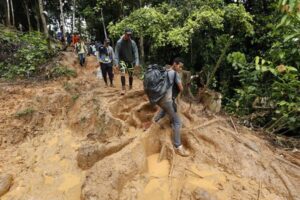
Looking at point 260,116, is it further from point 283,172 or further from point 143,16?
point 143,16

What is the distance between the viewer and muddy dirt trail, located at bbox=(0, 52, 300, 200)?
5016 mm

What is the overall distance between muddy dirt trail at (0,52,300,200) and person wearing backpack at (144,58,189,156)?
0.96ft

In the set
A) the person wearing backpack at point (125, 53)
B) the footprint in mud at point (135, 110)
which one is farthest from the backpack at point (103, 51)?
the footprint in mud at point (135, 110)

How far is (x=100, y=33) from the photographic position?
24.6 metres

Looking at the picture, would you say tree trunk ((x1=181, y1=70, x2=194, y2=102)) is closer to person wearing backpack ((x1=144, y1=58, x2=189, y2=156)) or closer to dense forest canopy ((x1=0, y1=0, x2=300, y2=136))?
dense forest canopy ((x1=0, y1=0, x2=300, y2=136))

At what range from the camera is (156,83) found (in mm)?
5660

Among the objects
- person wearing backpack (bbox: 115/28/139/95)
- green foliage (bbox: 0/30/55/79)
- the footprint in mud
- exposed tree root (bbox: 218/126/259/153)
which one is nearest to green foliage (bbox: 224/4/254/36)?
person wearing backpack (bbox: 115/28/139/95)

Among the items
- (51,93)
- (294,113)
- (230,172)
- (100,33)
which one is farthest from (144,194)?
(100,33)

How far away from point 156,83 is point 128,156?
1.51 meters

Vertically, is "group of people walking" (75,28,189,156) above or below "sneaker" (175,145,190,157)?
above

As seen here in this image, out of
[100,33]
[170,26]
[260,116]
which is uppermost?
[100,33]

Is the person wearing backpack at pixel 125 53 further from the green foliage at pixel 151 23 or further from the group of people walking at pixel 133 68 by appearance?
the green foliage at pixel 151 23

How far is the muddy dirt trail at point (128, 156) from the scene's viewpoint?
197 inches

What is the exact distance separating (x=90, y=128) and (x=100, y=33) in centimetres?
1876
